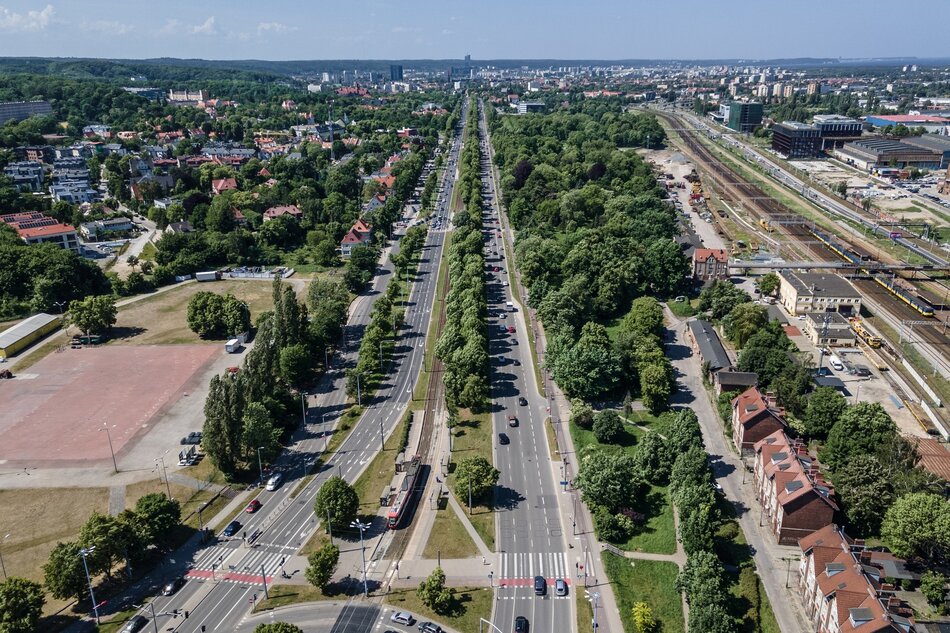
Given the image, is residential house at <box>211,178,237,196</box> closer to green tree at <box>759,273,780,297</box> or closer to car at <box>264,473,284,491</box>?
car at <box>264,473,284,491</box>

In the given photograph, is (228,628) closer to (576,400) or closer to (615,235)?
(576,400)

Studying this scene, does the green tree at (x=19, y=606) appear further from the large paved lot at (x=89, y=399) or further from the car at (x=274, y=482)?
the large paved lot at (x=89, y=399)

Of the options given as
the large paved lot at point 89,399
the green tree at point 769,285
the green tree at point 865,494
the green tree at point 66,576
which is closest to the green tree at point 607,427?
the green tree at point 865,494

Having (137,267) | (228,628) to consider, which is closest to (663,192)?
(137,267)

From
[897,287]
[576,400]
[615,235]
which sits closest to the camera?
[576,400]

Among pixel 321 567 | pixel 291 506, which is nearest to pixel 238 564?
pixel 291 506

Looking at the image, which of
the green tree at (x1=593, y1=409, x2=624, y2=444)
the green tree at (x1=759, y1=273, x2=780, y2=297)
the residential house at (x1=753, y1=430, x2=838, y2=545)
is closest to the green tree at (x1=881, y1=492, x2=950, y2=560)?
the residential house at (x1=753, y1=430, x2=838, y2=545)

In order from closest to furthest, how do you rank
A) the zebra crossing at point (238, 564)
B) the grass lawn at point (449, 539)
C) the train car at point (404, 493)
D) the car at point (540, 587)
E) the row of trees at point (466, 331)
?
the car at point (540, 587), the zebra crossing at point (238, 564), the grass lawn at point (449, 539), the train car at point (404, 493), the row of trees at point (466, 331)
